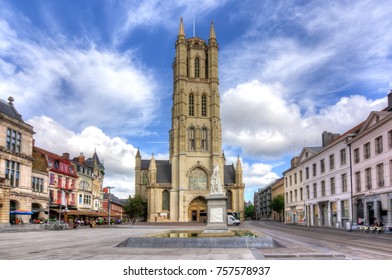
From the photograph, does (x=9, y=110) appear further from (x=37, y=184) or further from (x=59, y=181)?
(x=59, y=181)

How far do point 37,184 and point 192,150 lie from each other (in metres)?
52.3

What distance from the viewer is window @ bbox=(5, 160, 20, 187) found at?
44.7 metres

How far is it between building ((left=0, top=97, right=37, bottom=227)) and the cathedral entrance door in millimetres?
51470

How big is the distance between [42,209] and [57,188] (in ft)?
37.6

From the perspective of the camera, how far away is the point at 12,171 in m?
46.0

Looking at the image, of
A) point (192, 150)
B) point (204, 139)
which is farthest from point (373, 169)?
point (204, 139)

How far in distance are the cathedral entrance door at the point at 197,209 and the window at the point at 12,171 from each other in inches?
2225

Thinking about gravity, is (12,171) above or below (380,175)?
above

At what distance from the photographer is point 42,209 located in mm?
51406

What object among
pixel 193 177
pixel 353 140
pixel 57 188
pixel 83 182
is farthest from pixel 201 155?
pixel 353 140

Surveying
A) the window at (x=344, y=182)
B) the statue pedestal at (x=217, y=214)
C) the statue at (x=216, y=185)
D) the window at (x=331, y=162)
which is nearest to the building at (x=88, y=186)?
the window at (x=331, y=162)

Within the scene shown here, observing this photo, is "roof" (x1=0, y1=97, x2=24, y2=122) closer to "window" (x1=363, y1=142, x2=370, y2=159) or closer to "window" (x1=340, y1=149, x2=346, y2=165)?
"window" (x1=340, y1=149, x2=346, y2=165)

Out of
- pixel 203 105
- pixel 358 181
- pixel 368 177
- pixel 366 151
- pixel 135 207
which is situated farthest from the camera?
pixel 203 105

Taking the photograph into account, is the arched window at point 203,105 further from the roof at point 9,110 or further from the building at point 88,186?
the roof at point 9,110
